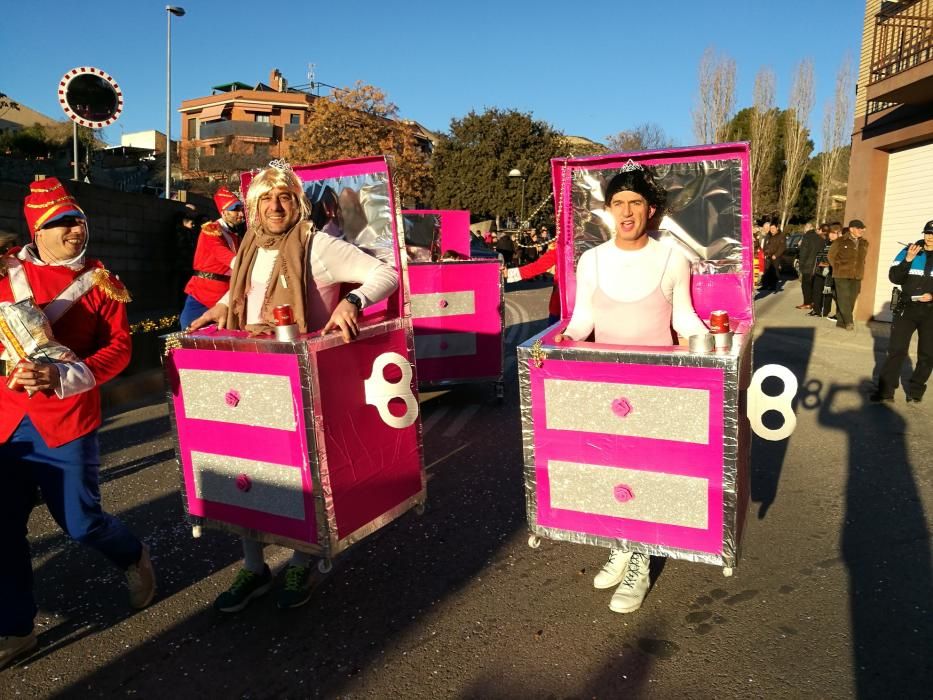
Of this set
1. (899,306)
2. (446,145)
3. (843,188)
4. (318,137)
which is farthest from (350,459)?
(843,188)

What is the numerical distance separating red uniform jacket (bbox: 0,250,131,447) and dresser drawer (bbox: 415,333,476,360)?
4171 mm

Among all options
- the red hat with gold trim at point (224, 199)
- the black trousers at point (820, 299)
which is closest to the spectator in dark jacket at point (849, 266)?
the black trousers at point (820, 299)

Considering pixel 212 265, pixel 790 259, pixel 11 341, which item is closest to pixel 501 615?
pixel 11 341

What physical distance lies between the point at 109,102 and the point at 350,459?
848 cm

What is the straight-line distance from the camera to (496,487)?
482 centimetres

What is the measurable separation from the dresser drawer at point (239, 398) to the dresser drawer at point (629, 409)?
1104 mm

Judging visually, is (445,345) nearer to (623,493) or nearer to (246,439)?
(246,439)

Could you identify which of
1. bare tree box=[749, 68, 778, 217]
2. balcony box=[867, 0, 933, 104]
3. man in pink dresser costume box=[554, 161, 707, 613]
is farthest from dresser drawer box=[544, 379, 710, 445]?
bare tree box=[749, 68, 778, 217]

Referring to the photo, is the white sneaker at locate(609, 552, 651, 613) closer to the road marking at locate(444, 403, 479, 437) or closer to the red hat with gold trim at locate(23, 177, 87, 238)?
the red hat with gold trim at locate(23, 177, 87, 238)

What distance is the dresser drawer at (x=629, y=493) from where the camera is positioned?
2.88m

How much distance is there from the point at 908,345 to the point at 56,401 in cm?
749

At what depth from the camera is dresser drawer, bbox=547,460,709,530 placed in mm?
2879

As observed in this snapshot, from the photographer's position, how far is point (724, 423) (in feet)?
8.91

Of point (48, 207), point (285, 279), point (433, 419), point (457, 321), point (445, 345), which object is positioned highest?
point (48, 207)
